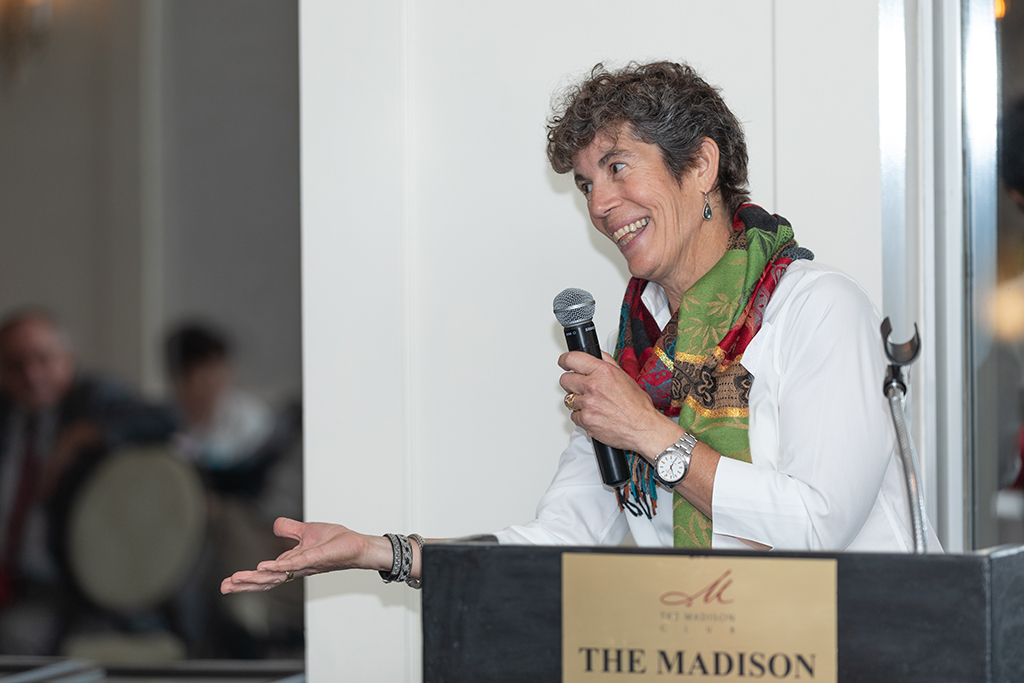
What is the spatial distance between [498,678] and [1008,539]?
1409 mm

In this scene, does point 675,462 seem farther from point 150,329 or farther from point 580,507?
point 150,329

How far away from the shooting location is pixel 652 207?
1.42m

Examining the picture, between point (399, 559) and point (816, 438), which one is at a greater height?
point (816, 438)

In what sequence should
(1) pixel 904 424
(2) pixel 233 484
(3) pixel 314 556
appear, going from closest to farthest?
1. (1) pixel 904 424
2. (3) pixel 314 556
3. (2) pixel 233 484

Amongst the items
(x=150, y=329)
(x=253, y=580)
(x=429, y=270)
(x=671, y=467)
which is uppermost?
(x=429, y=270)

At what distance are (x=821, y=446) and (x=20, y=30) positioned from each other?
2367 millimetres

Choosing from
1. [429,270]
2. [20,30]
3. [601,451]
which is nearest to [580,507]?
[601,451]

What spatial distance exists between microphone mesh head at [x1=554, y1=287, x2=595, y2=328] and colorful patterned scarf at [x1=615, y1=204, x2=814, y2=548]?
173 mm

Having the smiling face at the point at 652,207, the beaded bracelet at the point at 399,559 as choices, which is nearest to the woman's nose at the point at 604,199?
the smiling face at the point at 652,207

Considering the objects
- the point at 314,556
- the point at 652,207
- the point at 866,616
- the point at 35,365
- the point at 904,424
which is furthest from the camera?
the point at 35,365

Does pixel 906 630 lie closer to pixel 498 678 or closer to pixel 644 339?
pixel 498 678

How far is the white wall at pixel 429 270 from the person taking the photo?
1.95 meters

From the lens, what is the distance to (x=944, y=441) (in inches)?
72.5

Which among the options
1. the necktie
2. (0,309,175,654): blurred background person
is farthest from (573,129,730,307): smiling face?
the necktie
